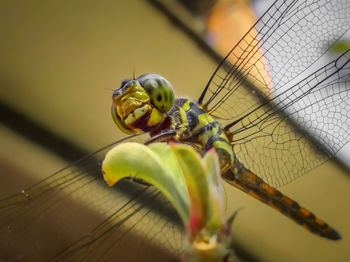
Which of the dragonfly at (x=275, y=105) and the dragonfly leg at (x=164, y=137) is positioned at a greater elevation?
the dragonfly at (x=275, y=105)

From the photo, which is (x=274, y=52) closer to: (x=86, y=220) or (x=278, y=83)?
(x=278, y=83)

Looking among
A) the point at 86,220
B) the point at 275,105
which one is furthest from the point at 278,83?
the point at 86,220

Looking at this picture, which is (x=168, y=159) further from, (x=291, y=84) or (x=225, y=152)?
(x=291, y=84)

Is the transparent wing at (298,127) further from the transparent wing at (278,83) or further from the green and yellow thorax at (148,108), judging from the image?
the green and yellow thorax at (148,108)

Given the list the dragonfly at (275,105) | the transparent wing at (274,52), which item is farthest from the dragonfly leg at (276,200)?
the transparent wing at (274,52)

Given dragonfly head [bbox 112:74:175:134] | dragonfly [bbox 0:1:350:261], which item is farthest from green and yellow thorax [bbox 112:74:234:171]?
dragonfly [bbox 0:1:350:261]

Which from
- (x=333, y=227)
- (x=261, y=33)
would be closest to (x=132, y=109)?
(x=261, y=33)

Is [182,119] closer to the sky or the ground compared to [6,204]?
closer to the sky
